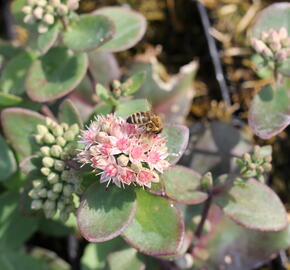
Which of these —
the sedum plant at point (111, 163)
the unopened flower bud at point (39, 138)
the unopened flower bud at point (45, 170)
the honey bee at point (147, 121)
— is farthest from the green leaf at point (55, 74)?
the honey bee at point (147, 121)

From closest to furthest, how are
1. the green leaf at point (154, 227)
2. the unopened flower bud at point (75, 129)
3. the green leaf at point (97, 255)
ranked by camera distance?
the green leaf at point (154, 227) < the unopened flower bud at point (75, 129) < the green leaf at point (97, 255)

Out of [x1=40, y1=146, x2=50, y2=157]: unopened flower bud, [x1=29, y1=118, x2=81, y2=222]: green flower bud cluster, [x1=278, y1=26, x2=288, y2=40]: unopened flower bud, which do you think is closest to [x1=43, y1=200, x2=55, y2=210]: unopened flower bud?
[x1=29, y1=118, x2=81, y2=222]: green flower bud cluster

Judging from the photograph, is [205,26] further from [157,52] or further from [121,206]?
[121,206]

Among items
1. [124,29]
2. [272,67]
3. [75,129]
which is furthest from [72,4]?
[272,67]

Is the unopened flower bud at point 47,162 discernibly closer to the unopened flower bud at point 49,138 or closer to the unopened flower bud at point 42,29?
the unopened flower bud at point 49,138

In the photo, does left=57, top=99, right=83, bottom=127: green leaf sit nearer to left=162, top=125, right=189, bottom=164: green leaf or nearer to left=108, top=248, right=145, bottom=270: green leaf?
left=162, top=125, right=189, bottom=164: green leaf

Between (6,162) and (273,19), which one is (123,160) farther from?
(273,19)
